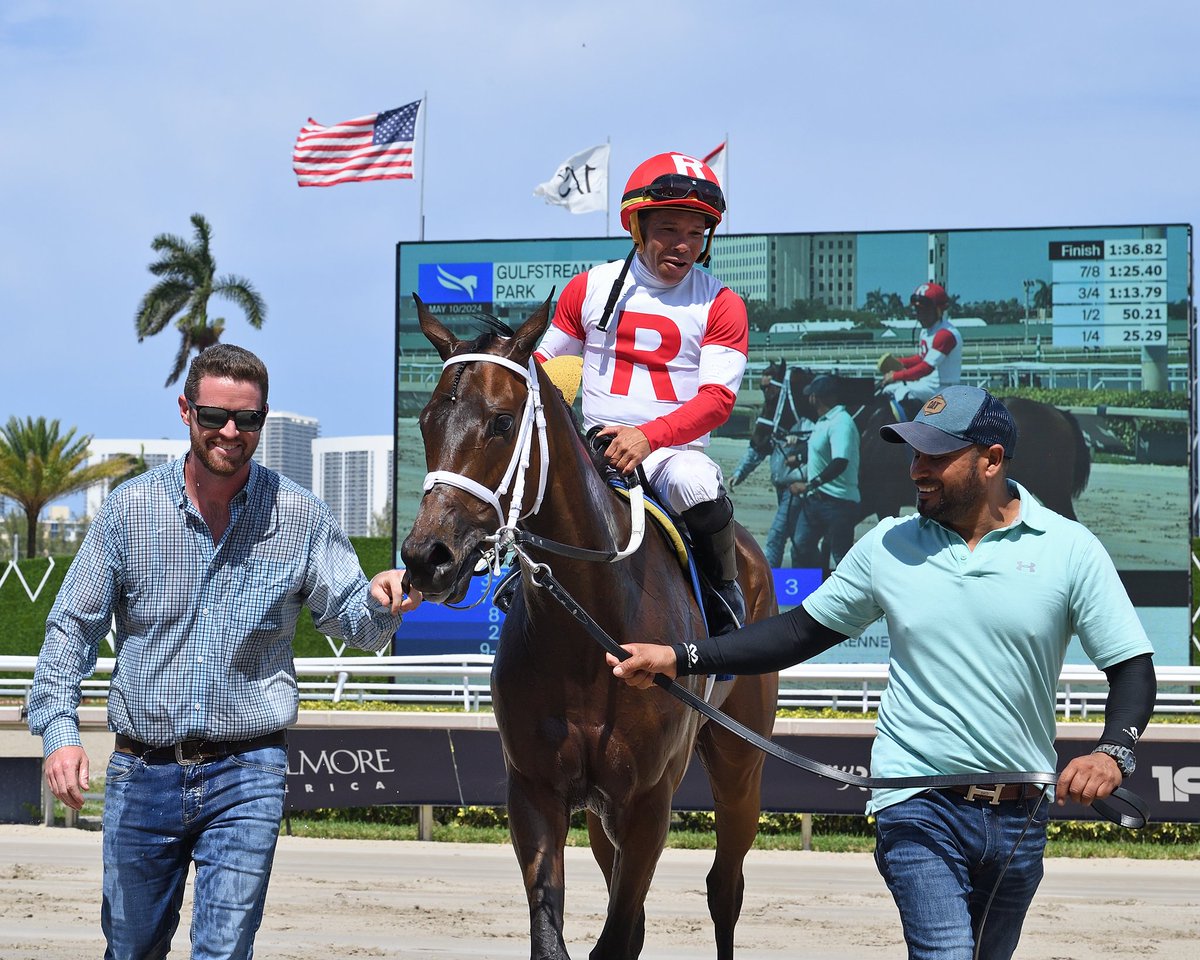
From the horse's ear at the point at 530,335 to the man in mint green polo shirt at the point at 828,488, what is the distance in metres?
13.1

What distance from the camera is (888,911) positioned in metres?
7.26

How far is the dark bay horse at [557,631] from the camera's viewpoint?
3457 millimetres

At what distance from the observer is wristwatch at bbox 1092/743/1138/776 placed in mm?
2818

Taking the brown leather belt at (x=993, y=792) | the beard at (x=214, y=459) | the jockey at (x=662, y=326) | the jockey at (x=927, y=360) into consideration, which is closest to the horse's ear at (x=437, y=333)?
the beard at (x=214, y=459)

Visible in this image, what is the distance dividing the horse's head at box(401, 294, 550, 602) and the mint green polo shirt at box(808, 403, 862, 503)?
42.7 ft

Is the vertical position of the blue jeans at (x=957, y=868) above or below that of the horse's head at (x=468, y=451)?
below

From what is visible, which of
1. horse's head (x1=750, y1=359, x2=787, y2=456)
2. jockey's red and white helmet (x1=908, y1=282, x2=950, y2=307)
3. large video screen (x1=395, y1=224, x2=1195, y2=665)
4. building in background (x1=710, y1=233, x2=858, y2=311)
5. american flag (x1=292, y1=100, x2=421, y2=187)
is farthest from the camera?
american flag (x1=292, y1=100, x2=421, y2=187)

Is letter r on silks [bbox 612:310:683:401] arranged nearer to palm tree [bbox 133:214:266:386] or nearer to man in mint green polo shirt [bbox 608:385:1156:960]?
man in mint green polo shirt [bbox 608:385:1156:960]

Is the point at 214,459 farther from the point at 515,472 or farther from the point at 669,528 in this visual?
the point at 669,528

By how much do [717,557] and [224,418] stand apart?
6.51 ft

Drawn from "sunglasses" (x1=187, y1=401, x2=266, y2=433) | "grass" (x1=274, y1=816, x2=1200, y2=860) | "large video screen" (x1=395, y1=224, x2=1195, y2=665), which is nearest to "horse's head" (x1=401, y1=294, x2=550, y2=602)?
"sunglasses" (x1=187, y1=401, x2=266, y2=433)

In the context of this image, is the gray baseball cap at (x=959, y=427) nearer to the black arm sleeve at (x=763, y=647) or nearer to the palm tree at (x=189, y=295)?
the black arm sleeve at (x=763, y=647)

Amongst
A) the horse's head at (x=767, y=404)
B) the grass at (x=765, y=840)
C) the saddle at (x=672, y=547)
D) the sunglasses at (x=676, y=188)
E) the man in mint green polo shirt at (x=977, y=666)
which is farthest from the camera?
the horse's head at (x=767, y=404)

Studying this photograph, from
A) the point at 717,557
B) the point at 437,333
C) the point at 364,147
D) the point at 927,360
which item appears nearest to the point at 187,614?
the point at 437,333
